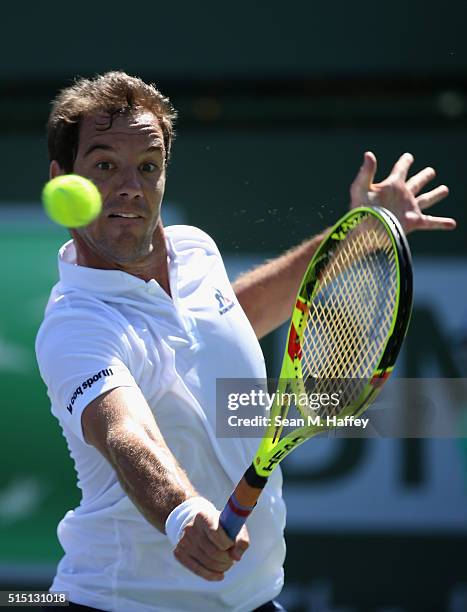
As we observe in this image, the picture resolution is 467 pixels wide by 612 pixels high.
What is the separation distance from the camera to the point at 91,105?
2.76 meters

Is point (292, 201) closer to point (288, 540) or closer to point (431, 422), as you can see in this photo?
point (431, 422)

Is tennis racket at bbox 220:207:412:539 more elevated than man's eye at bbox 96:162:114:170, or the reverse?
man's eye at bbox 96:162:114:170

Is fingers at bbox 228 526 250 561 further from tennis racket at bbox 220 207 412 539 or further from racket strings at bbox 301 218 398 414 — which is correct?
racket strings at bbox 301 218 398 414

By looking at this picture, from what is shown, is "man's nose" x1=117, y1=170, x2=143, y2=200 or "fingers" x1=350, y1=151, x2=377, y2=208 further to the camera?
"fingers" x1=350, y1=151, x2=377, y2=208

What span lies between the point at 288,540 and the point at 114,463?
7.98ft

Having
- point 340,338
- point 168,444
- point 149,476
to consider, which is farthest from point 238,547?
point 340,338

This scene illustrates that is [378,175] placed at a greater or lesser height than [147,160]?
lesser

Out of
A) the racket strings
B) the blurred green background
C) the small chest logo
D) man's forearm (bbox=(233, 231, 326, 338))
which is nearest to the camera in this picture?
the racket strings

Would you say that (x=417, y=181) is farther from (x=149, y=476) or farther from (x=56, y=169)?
(x=149, y=476)

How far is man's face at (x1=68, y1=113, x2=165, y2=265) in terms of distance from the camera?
269 centimetres

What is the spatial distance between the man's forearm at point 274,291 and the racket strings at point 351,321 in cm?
29

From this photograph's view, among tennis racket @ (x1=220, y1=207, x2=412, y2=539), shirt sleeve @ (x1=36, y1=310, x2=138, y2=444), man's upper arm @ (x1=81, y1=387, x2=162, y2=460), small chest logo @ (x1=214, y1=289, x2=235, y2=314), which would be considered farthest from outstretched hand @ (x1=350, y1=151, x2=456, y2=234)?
man's upper arm @ (x1=81, y1=387, x2=162, y2=460)

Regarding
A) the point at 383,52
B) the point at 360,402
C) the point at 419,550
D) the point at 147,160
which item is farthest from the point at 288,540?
the point at 360,402

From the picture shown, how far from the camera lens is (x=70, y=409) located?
2.44 m
